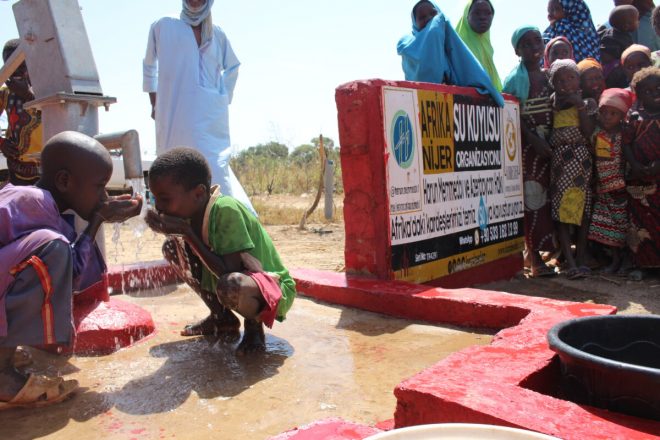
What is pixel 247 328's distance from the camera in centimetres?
282

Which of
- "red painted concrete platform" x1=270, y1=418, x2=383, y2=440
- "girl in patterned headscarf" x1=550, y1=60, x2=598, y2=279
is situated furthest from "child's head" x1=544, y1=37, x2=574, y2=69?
"red painted concrete platform" x1=270, y1=418, x2=383, y2=440

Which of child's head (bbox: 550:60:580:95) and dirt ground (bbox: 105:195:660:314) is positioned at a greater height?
child's head (bbox: 550:60:580:95)

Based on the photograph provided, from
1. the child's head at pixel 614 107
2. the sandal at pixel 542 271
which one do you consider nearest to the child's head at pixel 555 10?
the child's head at pixel 614 107

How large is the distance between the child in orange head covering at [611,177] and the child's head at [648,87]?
0.12m

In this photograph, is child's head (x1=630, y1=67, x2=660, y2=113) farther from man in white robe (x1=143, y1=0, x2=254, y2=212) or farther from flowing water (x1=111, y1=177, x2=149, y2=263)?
flowing water (x1=111, y1=177, x2=149, y2=263)

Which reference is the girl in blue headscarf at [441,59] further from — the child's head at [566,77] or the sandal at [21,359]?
the sandal at [21,359]

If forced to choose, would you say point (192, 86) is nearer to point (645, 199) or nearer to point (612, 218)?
point (612, 218)

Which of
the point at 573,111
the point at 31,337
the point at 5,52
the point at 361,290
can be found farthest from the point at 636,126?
the point at 5,52

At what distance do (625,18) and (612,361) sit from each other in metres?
5.75

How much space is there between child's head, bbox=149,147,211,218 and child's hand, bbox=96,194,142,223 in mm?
114

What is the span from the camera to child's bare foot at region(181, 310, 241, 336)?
306 cm

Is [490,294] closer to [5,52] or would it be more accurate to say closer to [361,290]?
[361,290]

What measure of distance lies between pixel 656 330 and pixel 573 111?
345cm

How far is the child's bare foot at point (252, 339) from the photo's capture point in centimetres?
277
